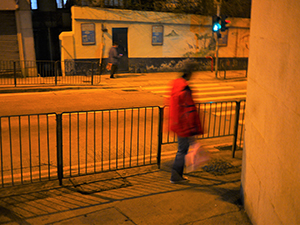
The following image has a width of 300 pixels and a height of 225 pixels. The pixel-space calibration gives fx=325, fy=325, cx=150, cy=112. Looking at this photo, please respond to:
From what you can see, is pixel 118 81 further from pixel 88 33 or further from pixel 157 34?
pixel 157 34

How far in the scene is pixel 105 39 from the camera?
18984mm

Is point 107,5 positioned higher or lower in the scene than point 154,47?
higher

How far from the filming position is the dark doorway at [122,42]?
19500mm

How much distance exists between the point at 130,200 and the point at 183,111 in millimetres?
1526

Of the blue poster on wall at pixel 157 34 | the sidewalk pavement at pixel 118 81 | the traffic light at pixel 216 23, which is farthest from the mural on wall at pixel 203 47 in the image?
the traffic light at pixel 216 23

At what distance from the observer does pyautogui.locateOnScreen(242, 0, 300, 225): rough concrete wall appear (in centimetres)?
283

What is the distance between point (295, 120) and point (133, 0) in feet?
62.9

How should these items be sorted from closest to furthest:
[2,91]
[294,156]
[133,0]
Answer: [294,156], [2,91], [133,0]

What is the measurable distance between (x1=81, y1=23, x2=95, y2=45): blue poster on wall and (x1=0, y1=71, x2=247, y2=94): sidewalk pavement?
2.12 m

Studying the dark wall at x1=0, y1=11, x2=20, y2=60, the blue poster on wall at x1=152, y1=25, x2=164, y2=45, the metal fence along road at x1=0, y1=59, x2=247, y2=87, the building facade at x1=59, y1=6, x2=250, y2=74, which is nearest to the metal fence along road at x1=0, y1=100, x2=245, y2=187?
the metal fence along road at x1=0, y1=59, x2=247, y2=87

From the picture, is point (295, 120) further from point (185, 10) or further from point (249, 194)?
point (185, 10)

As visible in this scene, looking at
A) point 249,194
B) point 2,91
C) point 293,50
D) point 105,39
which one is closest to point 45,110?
point 2,91

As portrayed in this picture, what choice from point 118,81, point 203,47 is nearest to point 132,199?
point 118,81

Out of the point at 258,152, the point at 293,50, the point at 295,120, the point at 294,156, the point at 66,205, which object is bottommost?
the point at 66,205
